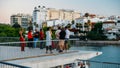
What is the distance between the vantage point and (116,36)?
6919 inches

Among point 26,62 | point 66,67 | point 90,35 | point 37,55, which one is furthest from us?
point 90,35

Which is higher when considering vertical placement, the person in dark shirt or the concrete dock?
the person in dark shirt

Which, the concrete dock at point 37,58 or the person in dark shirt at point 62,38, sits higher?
the person in dark shirt at point 62,38

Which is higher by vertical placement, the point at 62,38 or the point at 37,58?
the point at 62,38

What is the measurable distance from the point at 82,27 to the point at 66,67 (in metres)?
171

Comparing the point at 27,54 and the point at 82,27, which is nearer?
the point at 27,54

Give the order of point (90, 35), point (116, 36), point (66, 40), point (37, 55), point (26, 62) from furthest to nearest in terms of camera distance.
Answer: point (116, 36), point (90, 35), point (66, 40), point (37, 55), point (26, 62)

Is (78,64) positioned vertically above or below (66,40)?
below

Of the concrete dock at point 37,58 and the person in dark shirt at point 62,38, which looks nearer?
the concrete dock at point 37,58

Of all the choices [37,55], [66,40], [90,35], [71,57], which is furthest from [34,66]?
[90,35]

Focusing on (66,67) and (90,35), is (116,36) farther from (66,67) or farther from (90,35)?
(66,67)

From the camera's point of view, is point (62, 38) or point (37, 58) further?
point (62, 38)

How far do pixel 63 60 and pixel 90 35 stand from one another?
5796 inches

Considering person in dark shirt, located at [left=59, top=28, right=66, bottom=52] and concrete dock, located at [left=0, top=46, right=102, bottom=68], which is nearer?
concrete dock, located at [left=0, top=46, right=102, bottom=68]
